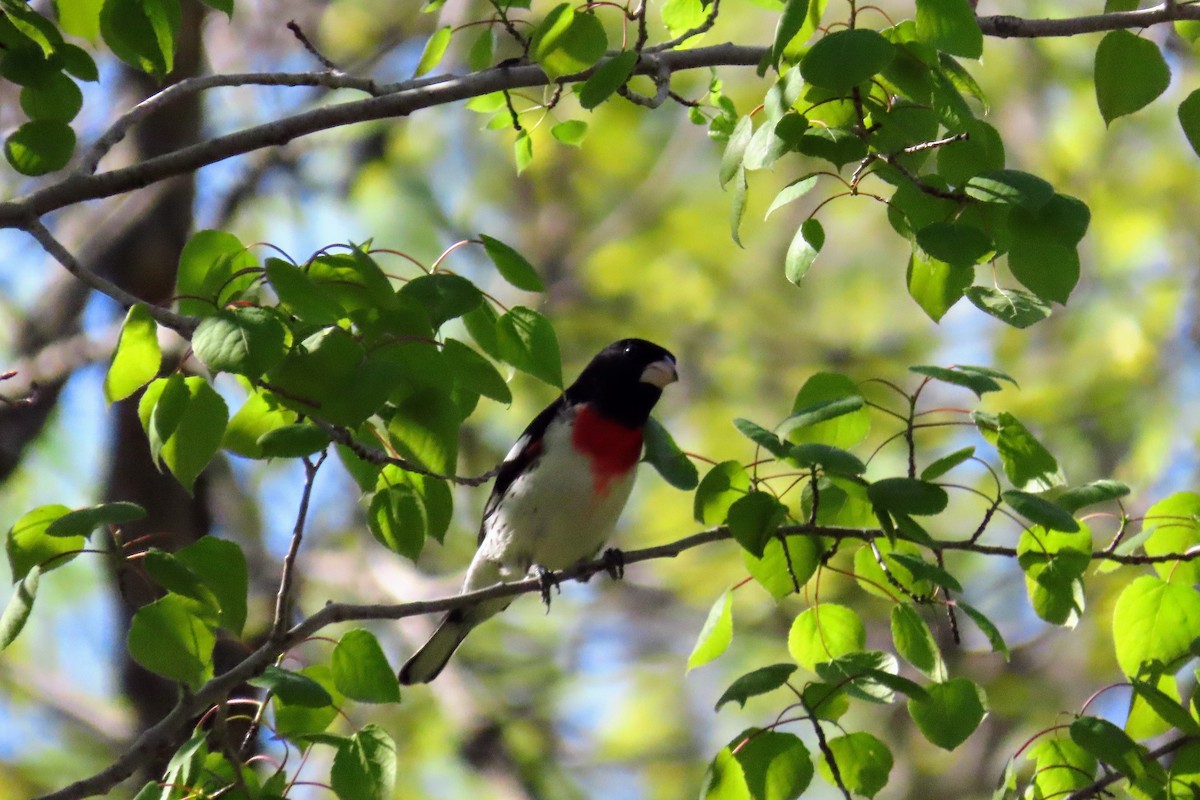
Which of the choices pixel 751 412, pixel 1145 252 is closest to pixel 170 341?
pixel 751 412

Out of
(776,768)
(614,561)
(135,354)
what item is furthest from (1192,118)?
(135,354)

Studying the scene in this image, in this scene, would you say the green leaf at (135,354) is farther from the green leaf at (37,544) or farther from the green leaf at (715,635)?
the green leaf at (715,635)

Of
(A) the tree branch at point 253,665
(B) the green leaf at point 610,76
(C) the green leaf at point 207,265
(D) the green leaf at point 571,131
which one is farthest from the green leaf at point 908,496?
(D) the green leaf at point 571,131

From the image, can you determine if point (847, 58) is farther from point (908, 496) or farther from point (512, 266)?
point (512, 266)

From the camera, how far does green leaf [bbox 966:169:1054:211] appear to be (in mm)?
2139

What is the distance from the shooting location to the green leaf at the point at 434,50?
10.0ft

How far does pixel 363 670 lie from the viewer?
2.56 m

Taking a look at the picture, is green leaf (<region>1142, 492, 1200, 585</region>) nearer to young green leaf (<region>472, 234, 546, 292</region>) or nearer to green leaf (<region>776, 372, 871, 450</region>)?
green leaf (<region>776, 372, 871, 450</region>)

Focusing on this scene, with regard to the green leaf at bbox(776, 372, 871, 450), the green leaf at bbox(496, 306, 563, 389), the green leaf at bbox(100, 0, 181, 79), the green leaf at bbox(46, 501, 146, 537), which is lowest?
the green leaf at bbox(46, 501, 146, 537)

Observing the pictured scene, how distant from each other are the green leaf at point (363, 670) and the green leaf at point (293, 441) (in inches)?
18.2

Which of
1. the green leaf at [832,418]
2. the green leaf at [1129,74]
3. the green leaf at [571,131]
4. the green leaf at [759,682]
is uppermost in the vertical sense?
the green leaf at [571,131]

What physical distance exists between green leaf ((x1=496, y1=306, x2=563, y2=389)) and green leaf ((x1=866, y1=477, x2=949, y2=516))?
73cm

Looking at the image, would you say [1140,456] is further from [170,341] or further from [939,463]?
[939,463]

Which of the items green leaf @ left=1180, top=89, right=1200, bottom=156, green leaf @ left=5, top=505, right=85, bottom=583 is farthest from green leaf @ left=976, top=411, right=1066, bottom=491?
green leaf @ left=5, top=505, right=85, bottom=583
